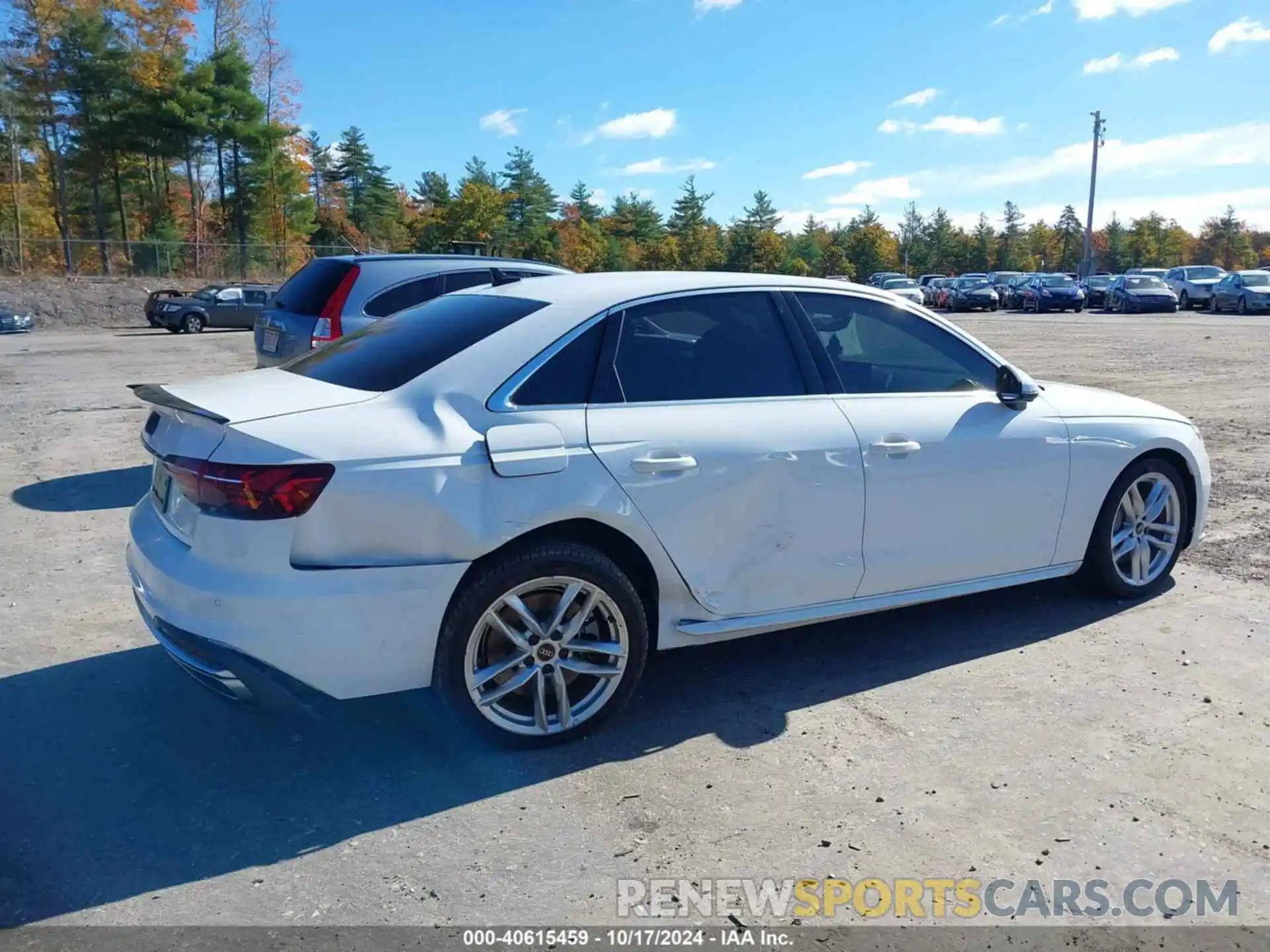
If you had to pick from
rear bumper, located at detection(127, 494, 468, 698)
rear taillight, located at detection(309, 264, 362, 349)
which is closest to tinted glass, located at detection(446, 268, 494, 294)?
rear taillight, located at detection(309, 264, 362, 349)

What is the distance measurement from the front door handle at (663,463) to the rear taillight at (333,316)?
477cm

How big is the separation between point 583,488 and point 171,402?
1542 millimetres

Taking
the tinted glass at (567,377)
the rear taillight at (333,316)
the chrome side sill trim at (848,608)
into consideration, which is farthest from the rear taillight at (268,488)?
the rear taillight at (333,316)

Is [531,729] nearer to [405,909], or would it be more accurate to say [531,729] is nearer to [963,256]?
[405,909]

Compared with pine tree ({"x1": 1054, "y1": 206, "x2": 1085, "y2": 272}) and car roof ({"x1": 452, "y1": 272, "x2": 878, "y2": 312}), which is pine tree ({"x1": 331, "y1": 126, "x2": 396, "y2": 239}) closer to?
pine tree ({"x1": 1054, "y1": 206, "x2": 1085, "y2": 272})

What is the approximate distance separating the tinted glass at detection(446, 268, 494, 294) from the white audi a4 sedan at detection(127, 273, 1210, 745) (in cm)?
409

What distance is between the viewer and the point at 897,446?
4.16 meters

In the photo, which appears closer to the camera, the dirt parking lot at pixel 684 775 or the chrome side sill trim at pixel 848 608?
the dirt parking lot at pixel 684 775

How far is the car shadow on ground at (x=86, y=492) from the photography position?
23.8ft

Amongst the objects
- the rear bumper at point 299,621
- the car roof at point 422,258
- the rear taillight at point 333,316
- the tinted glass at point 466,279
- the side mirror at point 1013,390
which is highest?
the car roof at point 422,258

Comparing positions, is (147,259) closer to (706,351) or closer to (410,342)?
(410,342)

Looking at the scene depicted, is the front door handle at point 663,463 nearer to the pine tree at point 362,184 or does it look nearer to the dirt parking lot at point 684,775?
the dirt parking lot at point 684,775

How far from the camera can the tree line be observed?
157 ft

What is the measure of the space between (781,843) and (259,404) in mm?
2286
